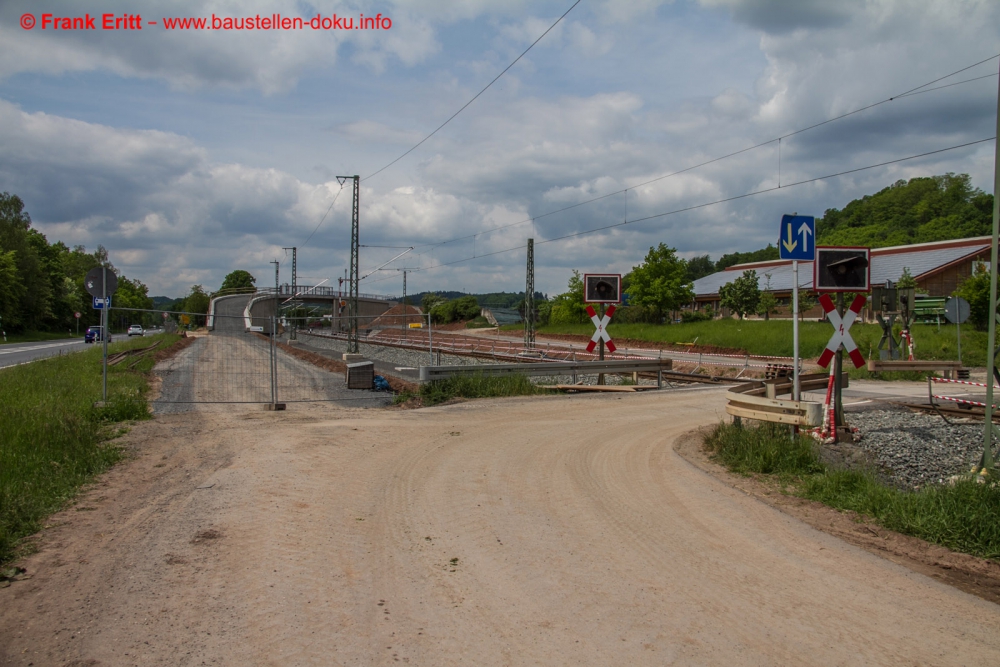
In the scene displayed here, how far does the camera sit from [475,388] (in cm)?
1702

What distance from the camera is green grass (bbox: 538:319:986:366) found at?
36.3 meters

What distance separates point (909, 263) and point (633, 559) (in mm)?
69686

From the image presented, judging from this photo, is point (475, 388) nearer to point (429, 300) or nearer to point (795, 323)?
point (795, 323)

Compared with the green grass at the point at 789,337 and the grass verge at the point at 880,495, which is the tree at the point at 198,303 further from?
the grass verge at the point at 880,495

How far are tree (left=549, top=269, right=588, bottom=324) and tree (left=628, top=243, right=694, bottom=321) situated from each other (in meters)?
12.7

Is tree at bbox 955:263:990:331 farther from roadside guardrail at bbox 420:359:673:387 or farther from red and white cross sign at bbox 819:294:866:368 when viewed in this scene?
red and white cross sign at bbox 819:294:866:368

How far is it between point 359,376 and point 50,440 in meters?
10.0

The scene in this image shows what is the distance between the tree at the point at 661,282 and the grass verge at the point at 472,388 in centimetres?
4918

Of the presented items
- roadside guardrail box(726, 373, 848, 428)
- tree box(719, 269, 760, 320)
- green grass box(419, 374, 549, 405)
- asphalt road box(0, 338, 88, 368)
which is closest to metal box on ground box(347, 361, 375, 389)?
green grass box(419, 374, 549, 405)

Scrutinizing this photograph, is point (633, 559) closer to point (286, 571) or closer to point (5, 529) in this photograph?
point (286, 571)

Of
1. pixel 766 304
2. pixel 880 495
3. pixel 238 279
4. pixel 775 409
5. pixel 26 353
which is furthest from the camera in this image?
pixel 238 279

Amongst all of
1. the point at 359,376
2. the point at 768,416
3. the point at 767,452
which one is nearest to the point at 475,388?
the point at 359,376

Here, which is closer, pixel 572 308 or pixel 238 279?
pixel 572 308

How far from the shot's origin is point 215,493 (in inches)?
290
